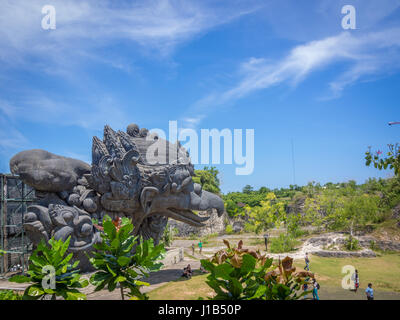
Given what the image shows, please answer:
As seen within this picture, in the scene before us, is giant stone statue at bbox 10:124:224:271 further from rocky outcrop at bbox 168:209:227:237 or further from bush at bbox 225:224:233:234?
bush at bbox 225:224:233:234

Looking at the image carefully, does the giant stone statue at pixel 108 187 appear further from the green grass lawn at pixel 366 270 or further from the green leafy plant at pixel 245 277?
the green leafy plant at pixel 245 277

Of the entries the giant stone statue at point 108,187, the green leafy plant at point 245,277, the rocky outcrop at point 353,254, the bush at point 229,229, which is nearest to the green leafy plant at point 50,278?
the green leafy plant at point 245,277

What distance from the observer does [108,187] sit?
343 inches

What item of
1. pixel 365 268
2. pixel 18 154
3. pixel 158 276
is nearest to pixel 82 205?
pixel 18 154

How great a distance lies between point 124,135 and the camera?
29.7ft

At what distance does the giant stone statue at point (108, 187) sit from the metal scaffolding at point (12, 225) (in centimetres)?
→ 315

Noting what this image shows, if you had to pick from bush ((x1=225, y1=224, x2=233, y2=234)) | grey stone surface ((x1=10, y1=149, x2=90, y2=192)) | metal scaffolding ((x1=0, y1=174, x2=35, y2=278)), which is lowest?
bush ((x1=225, y1=224, x2=233, y2=234))

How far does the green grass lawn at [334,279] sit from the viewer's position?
924cm

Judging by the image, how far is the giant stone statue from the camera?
793 centimetres

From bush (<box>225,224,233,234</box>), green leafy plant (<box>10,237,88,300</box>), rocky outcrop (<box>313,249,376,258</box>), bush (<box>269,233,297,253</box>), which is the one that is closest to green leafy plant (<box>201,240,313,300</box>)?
green leafy plant (<box>10,237,88,300</box>)

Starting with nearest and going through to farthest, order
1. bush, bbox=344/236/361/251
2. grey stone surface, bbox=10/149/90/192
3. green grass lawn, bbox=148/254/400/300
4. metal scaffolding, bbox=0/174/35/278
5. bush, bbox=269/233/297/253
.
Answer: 1. grey stone surface, bbox=10/149/90/192
2. green grass lawn, bbox=148/254/400/300
3. metal scaffolding, bbox=0/174/35/278
4. bush, bbox=344/236/361/251
5. bush, bbox=269/233/297/253

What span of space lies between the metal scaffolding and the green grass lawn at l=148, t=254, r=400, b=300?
521 centimetres
